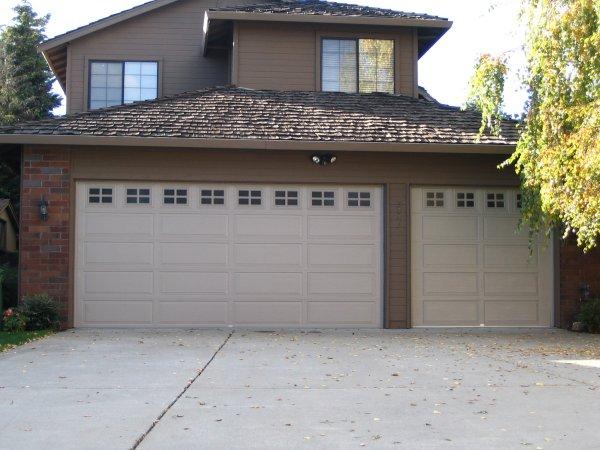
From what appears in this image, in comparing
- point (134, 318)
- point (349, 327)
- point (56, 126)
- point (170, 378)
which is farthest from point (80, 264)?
point (170, 378)

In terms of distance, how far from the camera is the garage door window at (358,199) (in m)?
14.3

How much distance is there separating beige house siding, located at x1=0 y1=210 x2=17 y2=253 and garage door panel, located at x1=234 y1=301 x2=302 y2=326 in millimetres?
14392

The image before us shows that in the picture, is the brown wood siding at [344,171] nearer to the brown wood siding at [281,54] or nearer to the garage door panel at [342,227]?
the garage door panel at [342,227]

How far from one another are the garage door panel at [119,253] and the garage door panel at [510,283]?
569 cm

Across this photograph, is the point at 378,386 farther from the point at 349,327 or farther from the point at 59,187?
the point at 59,187

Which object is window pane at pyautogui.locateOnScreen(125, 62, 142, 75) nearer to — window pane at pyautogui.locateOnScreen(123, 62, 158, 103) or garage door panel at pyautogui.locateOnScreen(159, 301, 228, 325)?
window pane at pyautogui.locateOnScreen(123, 62, 158, 103)

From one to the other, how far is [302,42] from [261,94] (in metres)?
1.55

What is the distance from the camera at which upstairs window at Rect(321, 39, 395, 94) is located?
1652cm

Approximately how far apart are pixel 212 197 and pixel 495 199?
482cm

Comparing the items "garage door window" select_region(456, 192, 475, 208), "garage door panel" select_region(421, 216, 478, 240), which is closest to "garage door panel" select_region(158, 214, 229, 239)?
"garage door panel" select_region(421, 216, 478, 240)

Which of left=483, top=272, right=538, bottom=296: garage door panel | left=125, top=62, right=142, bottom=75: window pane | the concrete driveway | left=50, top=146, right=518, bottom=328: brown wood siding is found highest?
left=125, top=62, right=142, bottom=75: window pane

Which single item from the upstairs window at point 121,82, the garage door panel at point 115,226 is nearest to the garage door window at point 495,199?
the garage door panel at point 115,226

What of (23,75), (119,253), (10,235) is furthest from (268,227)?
(23,75)

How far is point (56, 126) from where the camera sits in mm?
13547
